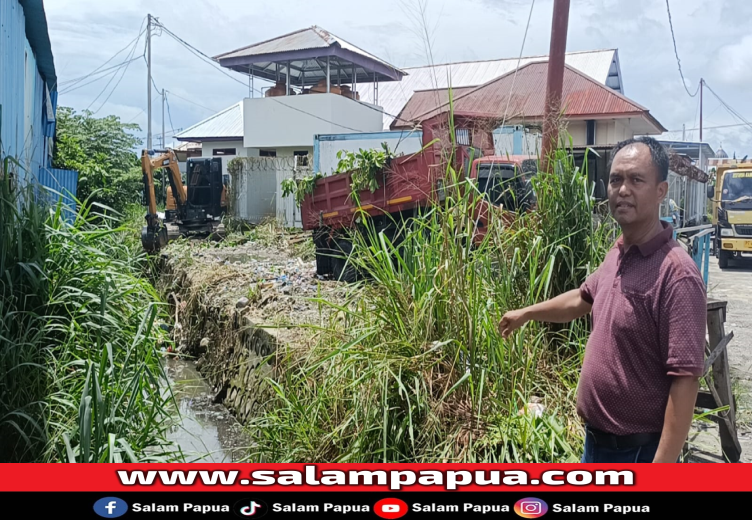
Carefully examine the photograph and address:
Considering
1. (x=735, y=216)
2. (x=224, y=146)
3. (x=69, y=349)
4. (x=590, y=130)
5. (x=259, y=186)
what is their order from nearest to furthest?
(x=69, y=349) < (x=735, y=216) < (x=259, y=186) < (x=590, y=130) < (x=224, y=146)

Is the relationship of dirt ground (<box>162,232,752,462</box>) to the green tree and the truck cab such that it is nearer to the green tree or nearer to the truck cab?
the truck cab

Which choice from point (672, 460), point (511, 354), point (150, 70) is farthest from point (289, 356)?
point (150, 70)

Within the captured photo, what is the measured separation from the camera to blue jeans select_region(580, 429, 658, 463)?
219cm

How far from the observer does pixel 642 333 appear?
2.11m

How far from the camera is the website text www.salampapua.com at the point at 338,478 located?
7.73 ft

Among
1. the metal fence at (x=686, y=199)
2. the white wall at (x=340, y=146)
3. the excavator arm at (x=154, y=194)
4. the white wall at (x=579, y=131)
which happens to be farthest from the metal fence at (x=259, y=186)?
the metal fence at (x=686, y=199)

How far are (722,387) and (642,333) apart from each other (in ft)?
8.12

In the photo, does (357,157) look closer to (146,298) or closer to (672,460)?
(146,298)

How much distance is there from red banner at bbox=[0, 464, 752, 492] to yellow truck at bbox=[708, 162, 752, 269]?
15244mm

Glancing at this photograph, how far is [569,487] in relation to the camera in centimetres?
231

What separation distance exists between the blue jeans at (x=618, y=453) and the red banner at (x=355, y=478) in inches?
1.0

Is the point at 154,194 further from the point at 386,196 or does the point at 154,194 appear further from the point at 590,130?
the point at 590,130

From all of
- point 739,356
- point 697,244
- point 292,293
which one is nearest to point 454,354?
point 697,244
